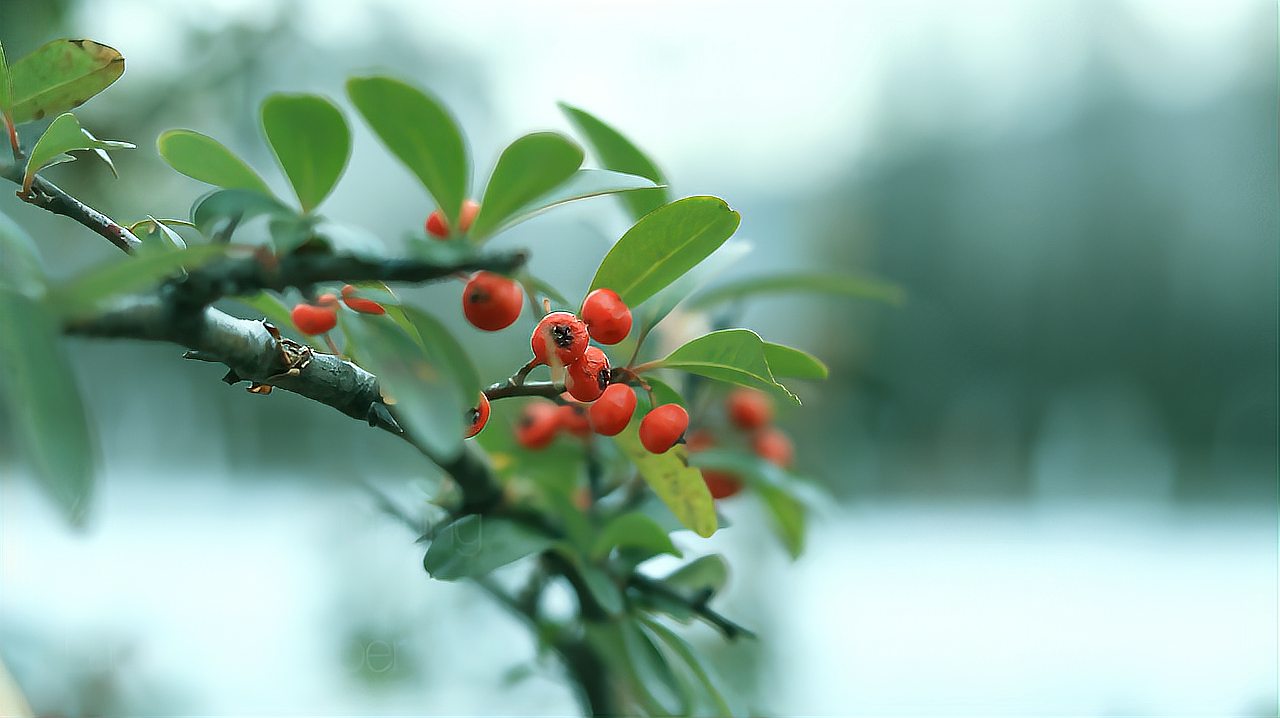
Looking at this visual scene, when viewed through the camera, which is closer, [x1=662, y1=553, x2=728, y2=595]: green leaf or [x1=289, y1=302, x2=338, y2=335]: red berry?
[x1=289, y1=302, x2=338, y2=335]: red berry

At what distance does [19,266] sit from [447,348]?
82mm

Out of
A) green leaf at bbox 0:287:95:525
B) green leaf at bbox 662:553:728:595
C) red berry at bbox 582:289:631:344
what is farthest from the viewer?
green leaf at bbox 662:553:728:595

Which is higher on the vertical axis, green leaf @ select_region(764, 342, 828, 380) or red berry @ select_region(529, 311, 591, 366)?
green leaf @ select_region(764, 342, 828, 380)

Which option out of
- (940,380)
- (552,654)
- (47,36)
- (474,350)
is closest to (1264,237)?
(940,380)

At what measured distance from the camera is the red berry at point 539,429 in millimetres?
408

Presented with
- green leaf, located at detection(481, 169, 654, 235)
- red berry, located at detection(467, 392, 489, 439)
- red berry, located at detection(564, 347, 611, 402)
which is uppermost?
green leaf, located at detection(481, 169, 654, 235)

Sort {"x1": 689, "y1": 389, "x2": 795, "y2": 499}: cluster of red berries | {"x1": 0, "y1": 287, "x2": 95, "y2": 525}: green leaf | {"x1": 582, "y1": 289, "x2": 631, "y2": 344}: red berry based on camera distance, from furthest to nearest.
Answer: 1. {"x1": 689, "y1": 389, "x2": 795, "y2": 499}: cluster of red berries
2. {"x1": 582, "y1": 289, "x2": 631, "y2": 344}: red berry
3. {"x1": 0, "y1": 287, "x2": 95, "y2": 525}: green leaf

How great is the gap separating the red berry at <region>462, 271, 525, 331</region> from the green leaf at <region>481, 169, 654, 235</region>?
2 cm

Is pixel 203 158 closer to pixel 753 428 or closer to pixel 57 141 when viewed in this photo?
pixel 57 141

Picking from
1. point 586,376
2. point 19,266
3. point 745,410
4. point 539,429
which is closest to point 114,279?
point 19,266

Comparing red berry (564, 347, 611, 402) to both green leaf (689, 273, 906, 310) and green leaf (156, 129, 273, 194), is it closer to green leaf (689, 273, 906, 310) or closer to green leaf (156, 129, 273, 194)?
green leaf (156, 129, 273, 194)

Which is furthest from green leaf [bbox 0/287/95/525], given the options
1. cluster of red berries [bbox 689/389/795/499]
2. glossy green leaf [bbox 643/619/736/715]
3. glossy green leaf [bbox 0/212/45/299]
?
cluster of red berries [bbox 689/389/795/499]

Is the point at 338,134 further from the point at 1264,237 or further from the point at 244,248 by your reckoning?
the point at 1264,237

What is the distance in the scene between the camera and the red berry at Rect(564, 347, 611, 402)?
249 millimetres
